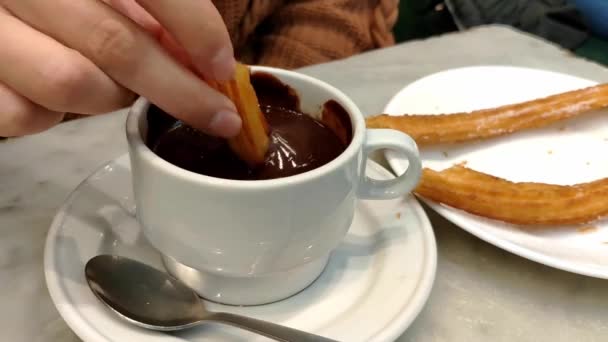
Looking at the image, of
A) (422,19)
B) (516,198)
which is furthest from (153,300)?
(422,19)

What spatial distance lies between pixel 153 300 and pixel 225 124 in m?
0.13

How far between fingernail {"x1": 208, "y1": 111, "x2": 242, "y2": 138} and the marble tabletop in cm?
18

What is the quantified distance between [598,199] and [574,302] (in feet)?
0.37

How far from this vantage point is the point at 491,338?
0.48 m

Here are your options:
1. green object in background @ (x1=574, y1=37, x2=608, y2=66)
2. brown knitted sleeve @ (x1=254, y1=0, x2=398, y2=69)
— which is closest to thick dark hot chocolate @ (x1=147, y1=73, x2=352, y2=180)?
brown knitted sleeve @ (x1=254, y1=0, x2=398, y2=69)

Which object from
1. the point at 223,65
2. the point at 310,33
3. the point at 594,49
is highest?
the point at 223,65

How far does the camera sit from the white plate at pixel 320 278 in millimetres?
410

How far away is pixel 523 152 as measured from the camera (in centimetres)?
71

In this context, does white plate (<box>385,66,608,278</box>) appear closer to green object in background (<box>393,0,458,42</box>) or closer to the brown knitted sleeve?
→ the brown knitted sleeve

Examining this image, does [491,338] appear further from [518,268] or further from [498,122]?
[498,122]

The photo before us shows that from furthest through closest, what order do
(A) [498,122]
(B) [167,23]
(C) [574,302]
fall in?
1. (A) [498,122]
2. (C) [574,302]
3. (B) [167,23]

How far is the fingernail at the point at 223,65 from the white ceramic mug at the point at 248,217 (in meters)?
0.07

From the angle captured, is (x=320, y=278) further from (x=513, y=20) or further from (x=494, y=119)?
(x=513, y=20)

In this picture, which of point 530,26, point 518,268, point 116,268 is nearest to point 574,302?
point 518,268
